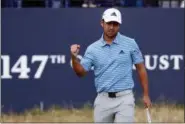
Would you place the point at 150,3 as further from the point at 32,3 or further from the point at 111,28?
the point at 111,28

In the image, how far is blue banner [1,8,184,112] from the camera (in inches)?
452

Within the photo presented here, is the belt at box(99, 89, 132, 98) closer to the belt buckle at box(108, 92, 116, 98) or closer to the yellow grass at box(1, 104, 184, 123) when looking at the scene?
the belt buckle at box(108, 92, 116, 98)

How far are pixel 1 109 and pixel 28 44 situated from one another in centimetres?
110

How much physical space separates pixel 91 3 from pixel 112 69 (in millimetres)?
4601

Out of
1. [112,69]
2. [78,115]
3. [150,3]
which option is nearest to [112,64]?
[112,69]

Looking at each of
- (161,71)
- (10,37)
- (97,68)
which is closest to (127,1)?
(161,71)

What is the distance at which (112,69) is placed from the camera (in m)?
Result: 7.21

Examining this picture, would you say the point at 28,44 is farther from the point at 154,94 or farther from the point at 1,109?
the point at 154,94

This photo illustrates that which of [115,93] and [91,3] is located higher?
[91,3]

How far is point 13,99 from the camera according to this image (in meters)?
11.6

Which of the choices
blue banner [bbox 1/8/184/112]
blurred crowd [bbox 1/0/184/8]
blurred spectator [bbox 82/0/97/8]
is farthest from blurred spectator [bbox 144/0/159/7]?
blurred spectator [bbox 82/0/97/8]

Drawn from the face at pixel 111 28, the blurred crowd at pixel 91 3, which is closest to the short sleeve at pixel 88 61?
the face at pixel 111 28

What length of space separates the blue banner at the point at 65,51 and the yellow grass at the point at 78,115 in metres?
0.21

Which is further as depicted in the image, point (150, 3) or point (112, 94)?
point (150, 3)
